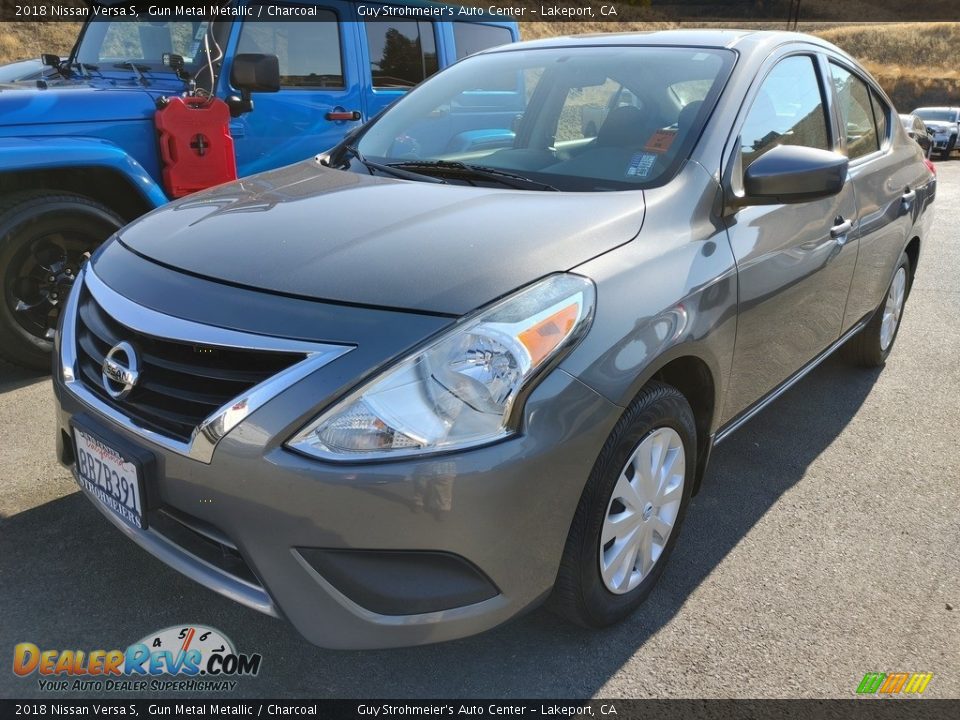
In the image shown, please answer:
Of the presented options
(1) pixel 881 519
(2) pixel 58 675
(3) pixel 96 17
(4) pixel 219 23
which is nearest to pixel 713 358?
(1) pixel 881 519

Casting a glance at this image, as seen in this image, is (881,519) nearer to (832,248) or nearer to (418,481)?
(832,248)

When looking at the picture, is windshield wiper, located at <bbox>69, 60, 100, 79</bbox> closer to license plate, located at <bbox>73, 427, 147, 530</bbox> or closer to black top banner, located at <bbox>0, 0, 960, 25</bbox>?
black top banner, located at <bbox>0, 0, 960, 25</bbox>

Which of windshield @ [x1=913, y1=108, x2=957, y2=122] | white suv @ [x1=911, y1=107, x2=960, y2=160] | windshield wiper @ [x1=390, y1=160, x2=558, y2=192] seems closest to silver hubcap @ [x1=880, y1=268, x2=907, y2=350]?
windshield wiper @ [x1=390, y1=160, x2=558, y2=192]

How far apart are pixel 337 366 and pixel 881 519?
2.17m

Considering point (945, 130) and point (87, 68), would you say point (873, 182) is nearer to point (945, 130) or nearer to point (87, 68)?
point (87, 68)

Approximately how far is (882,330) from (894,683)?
8.19ft

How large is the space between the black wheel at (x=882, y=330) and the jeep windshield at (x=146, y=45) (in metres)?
3.59

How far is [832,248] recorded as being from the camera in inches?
116

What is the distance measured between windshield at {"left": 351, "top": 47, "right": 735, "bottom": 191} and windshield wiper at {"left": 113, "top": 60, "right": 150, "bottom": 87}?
1.66 metres

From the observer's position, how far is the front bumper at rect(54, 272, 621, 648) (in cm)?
163

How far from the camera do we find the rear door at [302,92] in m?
4.27

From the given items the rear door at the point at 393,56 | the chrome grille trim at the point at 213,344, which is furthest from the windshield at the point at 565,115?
the rear door at the point at 393,56

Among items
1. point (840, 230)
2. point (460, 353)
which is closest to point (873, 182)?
point (840, 230)

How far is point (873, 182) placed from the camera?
336cm
